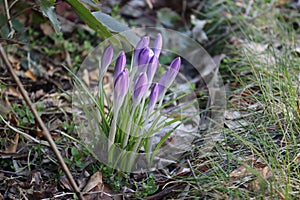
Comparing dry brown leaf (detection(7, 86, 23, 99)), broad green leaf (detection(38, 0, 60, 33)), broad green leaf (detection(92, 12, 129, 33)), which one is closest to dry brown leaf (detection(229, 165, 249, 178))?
broad green leaf (detection(92, 12, 129, 33))

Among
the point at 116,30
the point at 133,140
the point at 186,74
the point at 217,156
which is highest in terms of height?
the point at 116,30

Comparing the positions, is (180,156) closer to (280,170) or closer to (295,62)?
(280,170)

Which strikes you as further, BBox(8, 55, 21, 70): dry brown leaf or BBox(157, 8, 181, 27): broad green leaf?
BBox(157, 8, 181, 27): broad green leaf

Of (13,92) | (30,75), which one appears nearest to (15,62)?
(30,75)

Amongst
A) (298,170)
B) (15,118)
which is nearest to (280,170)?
(298,170)

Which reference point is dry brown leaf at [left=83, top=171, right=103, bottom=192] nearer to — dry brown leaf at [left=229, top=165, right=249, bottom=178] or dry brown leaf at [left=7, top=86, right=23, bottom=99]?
dry brown leaf at [left=229, top=165, right=249, bottom=178]

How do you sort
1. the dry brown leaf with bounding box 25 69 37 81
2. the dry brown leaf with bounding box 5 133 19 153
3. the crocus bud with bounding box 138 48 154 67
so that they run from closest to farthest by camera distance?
the crocus bud with bounding box 138 48 154 67, the dry brown leaf with bounding box 5 133 19 153, the dry brown leaf with bounding box 25 69 37 81

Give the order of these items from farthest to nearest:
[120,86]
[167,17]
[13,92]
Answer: [167,17], [13,92], [120,86]

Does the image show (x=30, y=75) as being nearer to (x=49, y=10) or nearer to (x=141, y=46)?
(x=49, y=10)
